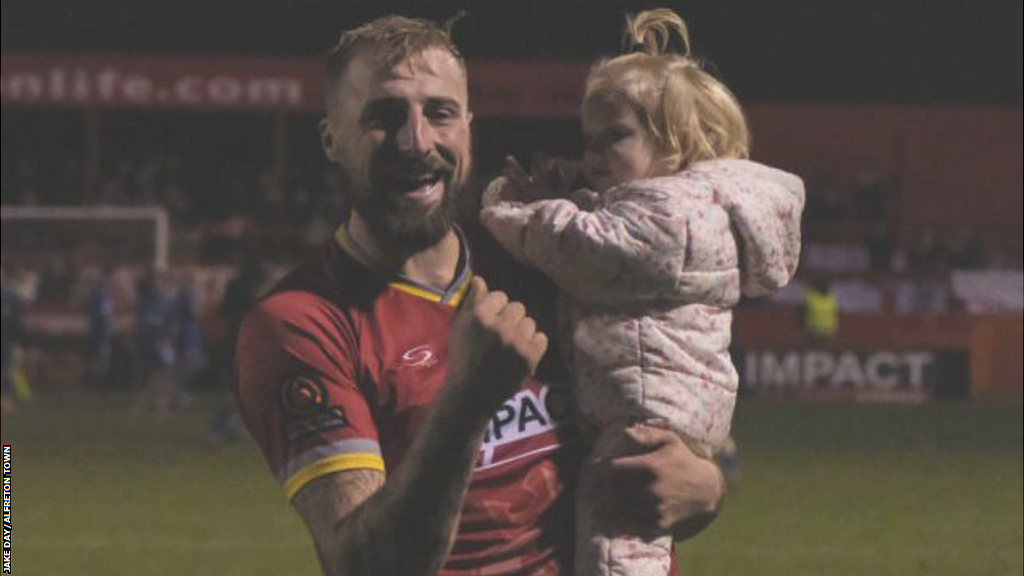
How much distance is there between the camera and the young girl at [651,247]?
14.2 ft

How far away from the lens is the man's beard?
4.07 metres

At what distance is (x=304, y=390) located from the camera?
4012mm

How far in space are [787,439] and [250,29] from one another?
21.5m

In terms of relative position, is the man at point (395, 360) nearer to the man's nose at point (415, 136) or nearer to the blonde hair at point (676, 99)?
the man's nose at point (415, 136)

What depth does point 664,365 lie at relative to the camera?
4387 mm

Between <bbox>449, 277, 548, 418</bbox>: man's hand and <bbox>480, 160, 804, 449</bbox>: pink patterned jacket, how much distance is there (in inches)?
24.6

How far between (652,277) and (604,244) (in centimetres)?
15

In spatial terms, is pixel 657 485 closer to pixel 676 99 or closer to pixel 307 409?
pixel 307 409

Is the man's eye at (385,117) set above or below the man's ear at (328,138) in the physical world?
above

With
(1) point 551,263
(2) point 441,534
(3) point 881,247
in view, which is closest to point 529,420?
(1) point 551,263

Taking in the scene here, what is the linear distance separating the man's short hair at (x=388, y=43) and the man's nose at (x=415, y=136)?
113mm

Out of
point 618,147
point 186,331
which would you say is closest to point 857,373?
point 186,331

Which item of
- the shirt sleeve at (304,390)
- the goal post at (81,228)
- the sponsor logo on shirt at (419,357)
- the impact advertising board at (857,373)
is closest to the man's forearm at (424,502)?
the shirt sleeve at (304,390)

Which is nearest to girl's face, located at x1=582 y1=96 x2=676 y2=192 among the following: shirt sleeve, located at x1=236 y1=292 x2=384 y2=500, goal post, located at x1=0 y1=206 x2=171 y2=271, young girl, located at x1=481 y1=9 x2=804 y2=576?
young girl, located at x1=481 y1=9 x2=804 y2=576
